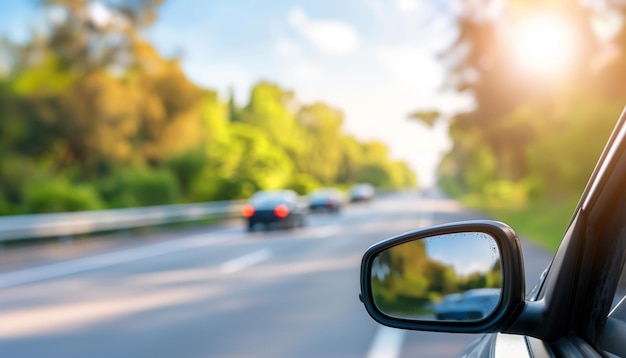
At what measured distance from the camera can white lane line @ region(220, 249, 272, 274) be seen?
14.8 m

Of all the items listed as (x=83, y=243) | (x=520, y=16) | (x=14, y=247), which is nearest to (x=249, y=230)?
(x=83, y=243)

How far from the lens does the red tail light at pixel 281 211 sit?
2745 cm

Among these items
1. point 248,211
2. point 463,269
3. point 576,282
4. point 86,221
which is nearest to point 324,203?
point 248,211

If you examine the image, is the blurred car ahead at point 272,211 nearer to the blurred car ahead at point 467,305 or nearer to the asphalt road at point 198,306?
the asphalt road at point 198,306

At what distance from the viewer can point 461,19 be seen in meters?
38.9

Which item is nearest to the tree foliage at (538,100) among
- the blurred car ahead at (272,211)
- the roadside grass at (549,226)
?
the roadside grass at (549,226)

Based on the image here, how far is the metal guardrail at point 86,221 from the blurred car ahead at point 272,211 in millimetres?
3292

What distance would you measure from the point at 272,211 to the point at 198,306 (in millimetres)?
17413

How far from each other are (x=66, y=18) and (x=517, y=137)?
→ 77.9 feet

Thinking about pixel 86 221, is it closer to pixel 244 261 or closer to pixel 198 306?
pixel 244 261

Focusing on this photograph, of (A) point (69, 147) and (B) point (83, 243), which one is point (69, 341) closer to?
(B) point (83, 243)

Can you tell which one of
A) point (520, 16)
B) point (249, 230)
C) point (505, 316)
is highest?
point (520, 16)

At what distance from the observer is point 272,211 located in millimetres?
27438

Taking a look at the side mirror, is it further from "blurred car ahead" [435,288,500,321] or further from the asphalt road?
the asphalt road
